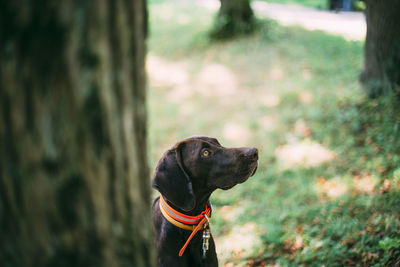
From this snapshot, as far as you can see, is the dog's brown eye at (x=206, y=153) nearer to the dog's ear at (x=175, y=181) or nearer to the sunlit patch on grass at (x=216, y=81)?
the dog's ear at (x=175, y=181)

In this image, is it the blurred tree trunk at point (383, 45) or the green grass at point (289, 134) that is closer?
the green grass at point (289, 134)

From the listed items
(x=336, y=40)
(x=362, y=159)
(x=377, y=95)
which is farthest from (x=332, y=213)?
(x=336, y=40)

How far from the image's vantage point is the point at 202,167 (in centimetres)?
321

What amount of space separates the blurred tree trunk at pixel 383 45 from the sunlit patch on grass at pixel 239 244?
3411 millimetres

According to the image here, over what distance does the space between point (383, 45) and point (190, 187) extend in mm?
4802

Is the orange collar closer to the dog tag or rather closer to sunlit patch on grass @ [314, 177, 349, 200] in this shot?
the dog tag

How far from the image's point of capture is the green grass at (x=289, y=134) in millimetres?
3945

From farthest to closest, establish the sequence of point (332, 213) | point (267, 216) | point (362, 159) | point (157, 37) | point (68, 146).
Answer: point (157, 37) < point (362, 159) < point (267, 216) < point (332, 213) < point (68, 146)

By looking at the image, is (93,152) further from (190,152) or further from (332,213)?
(332,213)

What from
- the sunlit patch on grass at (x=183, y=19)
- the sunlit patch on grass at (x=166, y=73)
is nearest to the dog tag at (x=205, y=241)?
the sunlit patch on grass at (x=166, y=73)

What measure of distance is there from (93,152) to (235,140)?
21.1 ft

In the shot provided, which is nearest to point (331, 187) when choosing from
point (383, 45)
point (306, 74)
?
point (383, 45)

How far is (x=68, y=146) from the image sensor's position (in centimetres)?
132

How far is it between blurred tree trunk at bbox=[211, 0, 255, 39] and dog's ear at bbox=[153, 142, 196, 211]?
10.9 meters
